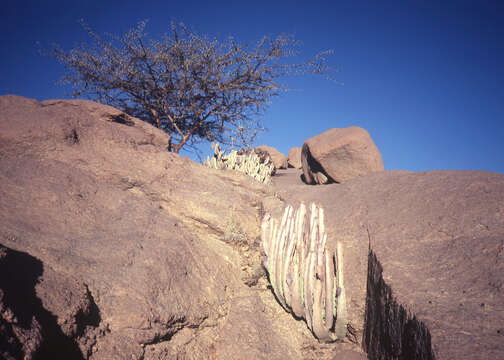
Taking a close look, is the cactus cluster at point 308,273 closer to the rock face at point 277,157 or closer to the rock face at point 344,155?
the rock face at point 344,155

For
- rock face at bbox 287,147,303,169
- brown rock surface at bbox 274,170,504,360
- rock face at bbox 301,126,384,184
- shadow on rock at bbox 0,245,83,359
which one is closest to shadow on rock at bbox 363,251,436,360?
brown rock surface at bbox 274,170,504,360

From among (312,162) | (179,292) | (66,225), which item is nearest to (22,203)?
(66,225)

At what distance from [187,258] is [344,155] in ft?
15.5

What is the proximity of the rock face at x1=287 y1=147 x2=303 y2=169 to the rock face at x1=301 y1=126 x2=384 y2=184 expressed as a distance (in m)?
7.33

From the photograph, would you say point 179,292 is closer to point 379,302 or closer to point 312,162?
point 379,302

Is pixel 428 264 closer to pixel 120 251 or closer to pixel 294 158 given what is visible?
pixel 120 251

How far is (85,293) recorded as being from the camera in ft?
5.12

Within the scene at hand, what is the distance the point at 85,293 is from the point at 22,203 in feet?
3.48

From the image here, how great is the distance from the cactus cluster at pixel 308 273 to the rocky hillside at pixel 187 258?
137 mm

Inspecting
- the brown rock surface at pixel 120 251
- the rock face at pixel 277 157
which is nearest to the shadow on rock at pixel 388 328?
the brown rock surface at pixel 120 251

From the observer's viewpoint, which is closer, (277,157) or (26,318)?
(26,318)

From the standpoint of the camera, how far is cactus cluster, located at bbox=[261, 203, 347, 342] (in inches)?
83.4

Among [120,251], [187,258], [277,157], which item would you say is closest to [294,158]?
[277,157]

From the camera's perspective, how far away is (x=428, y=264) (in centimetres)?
196
